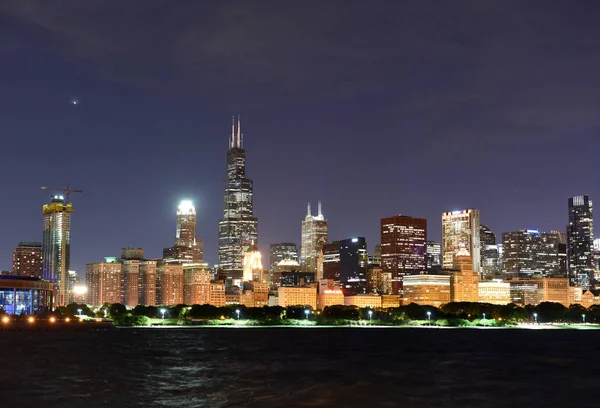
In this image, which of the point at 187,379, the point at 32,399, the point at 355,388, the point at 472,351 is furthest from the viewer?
the point at 472,351

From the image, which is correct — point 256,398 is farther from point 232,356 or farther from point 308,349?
point 308,349

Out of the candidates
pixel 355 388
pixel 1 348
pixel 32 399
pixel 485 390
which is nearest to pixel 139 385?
pixel 32 399

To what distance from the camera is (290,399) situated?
68.2 meters

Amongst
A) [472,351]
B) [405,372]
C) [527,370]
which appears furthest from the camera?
[472,351]

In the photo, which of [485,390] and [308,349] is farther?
[308,349]

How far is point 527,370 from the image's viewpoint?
Result: 104m

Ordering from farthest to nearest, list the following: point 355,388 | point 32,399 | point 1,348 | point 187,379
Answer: point 1,348
point 187,379
point 355,388
point 32,399

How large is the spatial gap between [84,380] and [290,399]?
23609mm

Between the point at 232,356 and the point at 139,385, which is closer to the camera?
the point at 139,385

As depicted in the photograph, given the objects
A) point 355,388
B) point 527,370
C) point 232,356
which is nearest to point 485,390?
point 355,388

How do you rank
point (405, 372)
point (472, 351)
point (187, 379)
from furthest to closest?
point (472, 351)
point (405, 372)
point (187, 379)

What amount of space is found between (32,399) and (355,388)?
28.3m

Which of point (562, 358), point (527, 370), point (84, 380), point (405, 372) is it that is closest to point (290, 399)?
point (84, 380)

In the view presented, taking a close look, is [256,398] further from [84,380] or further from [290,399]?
[84,380]
